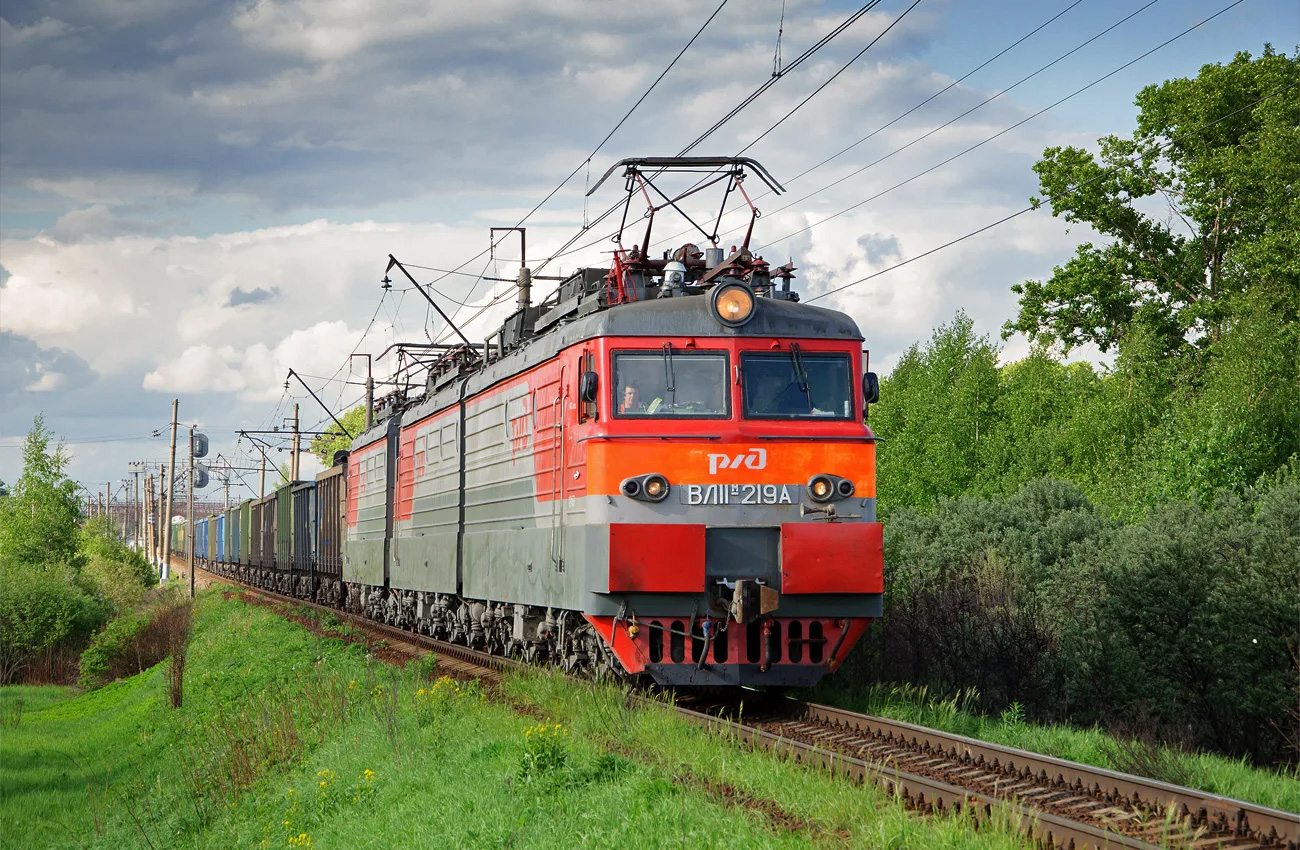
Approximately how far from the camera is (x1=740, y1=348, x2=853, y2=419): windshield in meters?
12.1

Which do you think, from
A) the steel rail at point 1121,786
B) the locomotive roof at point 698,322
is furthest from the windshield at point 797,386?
the steel rail at point 1121,786

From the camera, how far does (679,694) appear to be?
43.5 feet

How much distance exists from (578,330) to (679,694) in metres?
3.82

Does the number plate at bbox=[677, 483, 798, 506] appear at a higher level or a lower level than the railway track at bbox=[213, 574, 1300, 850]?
higher

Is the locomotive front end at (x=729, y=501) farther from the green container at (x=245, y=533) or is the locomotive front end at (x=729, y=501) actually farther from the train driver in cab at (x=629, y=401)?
the green container at (x=245, y=533)

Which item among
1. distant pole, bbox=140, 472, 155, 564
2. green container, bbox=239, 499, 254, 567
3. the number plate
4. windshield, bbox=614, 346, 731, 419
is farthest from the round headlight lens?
distant pole, bbox=140, 472, 155, 564

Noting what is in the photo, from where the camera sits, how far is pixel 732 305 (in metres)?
12.1

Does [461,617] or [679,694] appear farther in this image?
[461,617]

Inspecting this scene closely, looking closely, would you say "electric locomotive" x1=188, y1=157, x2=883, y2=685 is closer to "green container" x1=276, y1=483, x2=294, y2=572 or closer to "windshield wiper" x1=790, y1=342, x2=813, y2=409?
"windshield wiper" x1=790, y1=342, x2=813, y2=409

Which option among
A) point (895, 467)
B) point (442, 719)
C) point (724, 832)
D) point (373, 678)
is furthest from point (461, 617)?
point (895, 467)

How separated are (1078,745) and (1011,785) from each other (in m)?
2.23

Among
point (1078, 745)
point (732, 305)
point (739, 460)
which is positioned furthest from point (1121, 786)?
point (732, 305)

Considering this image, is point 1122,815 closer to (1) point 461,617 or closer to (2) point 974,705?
(2) point 974,705

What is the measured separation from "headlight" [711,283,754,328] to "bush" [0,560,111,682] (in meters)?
35.7
